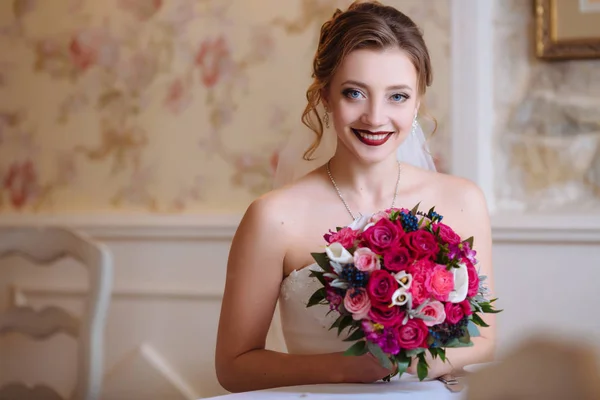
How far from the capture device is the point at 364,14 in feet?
6.18

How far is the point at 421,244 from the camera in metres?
1.39

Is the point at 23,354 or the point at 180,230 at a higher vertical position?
the point at 180,230

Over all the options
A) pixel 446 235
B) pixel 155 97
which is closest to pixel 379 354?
pixel 446 235

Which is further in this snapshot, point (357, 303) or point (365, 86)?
point (365, 86)

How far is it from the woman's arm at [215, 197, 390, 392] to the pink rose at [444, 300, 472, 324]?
447mm

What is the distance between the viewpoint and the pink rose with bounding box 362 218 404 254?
4.60 ft

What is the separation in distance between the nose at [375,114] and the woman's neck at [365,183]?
190 mm

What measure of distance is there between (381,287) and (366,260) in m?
0.06

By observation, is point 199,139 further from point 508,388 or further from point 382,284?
point 508,388

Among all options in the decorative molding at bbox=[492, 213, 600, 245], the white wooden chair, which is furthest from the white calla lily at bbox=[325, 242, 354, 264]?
the decorative molding at bbox=[492, 213, 600, 245]

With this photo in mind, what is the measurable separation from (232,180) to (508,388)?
2.68 m

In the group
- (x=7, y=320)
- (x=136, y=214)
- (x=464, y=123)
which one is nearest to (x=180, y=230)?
(x=136, y=214)

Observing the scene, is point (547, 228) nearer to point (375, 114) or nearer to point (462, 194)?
point (462, 194)

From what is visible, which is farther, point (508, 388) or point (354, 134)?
point (354, 134)
